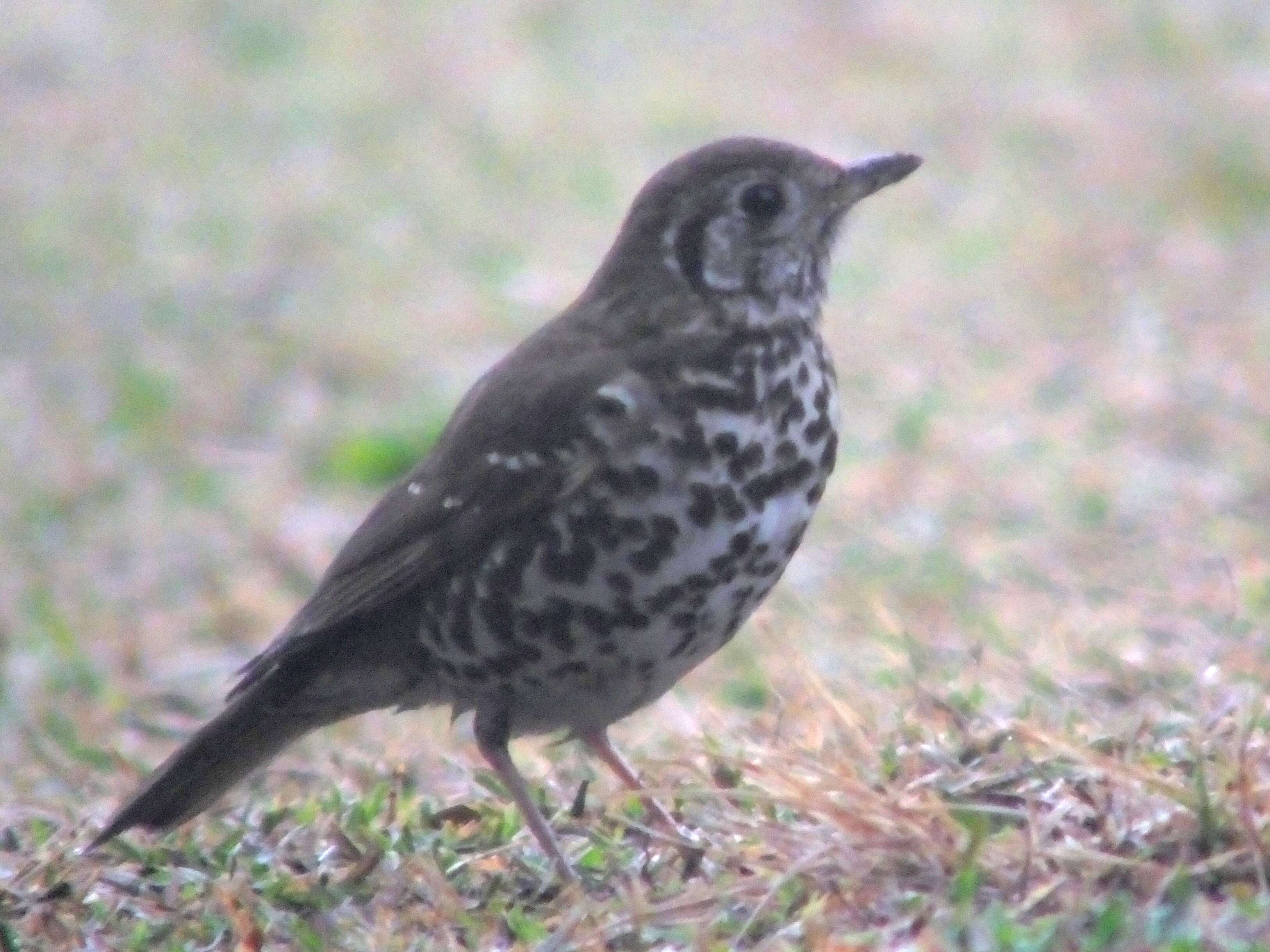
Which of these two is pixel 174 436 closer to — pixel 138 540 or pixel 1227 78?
pixel 138 540

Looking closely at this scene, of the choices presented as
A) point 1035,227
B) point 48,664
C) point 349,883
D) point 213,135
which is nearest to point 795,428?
point 349,883

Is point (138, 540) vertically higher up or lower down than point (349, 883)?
higher up

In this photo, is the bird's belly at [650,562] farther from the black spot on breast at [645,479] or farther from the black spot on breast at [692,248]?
the black spot on breast at [692,248]

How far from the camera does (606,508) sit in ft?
13.7

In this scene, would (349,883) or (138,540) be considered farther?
(138,540)

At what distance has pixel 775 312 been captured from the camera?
442cm

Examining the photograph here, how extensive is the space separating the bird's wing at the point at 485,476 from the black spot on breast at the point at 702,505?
0.18 metres

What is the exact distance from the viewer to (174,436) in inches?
340

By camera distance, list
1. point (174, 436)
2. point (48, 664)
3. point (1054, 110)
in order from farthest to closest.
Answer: point (1054, 110) < point (174, 436) < point (48, 664)

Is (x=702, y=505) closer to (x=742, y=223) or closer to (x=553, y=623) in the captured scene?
(x=553, y=623)

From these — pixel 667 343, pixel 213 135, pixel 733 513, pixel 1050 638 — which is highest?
pixel 213 135

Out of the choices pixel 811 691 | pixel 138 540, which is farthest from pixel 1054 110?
pixel 811 691

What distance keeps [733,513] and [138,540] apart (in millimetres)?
4060

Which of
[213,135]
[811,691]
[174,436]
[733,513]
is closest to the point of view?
[733,513]
